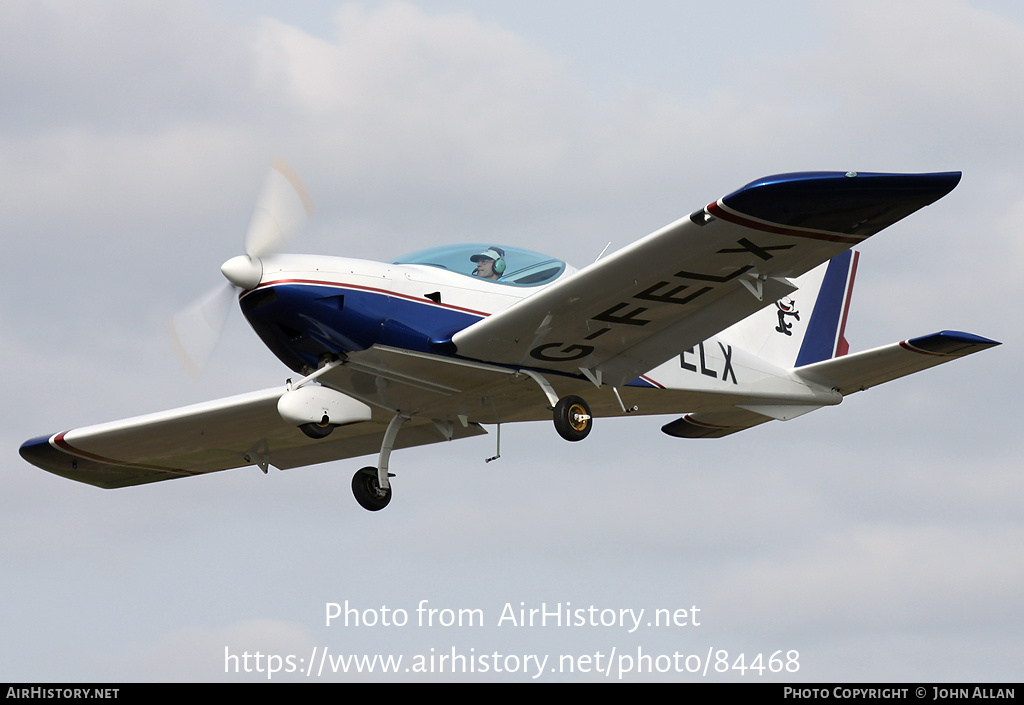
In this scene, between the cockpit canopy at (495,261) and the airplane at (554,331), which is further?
the cockpit canopy at (495,261)

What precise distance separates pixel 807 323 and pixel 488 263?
5810 mm

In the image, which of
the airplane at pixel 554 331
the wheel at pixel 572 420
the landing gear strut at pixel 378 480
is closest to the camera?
the airplane at pixel 554 331

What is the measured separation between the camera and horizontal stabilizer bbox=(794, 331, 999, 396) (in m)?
16.8

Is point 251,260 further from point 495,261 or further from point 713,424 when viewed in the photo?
point 713,424

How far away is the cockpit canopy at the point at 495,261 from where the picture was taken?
16.2m

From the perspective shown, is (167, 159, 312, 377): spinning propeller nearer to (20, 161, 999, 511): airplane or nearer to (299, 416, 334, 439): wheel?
A: (20, 161, 999, 511): airplane

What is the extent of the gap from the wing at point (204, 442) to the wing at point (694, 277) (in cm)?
252

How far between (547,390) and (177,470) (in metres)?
7.20

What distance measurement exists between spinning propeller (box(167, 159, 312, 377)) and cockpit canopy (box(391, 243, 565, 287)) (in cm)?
131

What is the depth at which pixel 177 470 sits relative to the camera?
69.3 feet

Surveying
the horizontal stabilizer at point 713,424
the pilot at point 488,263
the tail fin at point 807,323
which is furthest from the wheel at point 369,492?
the tail fin at point 807,323

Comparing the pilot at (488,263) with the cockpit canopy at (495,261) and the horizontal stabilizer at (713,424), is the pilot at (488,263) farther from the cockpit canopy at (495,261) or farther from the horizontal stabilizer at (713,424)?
the horizontal stabilizer at (713,424)

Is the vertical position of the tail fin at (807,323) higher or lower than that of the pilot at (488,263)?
higher
